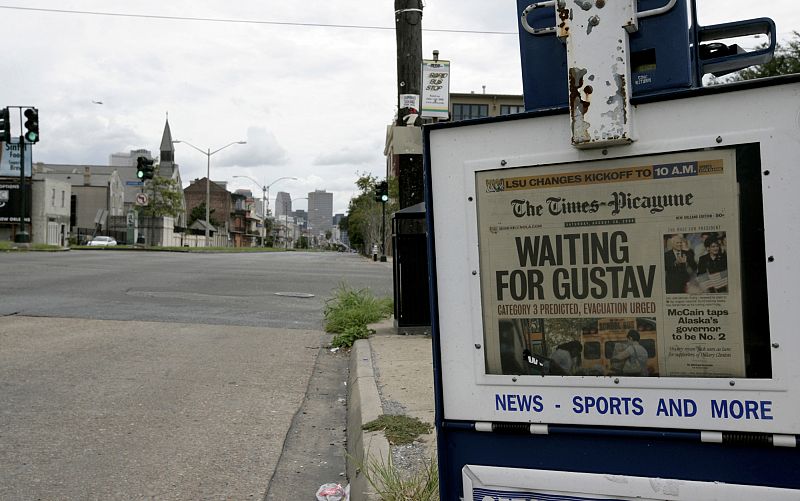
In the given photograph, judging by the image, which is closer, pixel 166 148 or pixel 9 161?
pixel 9 161

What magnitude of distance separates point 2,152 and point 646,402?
258 feet

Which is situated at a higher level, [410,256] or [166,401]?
[410,256]

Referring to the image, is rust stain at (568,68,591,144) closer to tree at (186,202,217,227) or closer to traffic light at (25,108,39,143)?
traffic light at (25,108,39,143)

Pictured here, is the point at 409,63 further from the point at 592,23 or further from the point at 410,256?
the point at 592,23

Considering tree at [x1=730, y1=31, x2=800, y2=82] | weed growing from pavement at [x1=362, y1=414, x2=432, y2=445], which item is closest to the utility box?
weed growing from pavement at [x1=362, y1=414, x2=432, y2=445]

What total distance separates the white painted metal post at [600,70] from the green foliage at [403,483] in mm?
1678

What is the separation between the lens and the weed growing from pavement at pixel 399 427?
416cm

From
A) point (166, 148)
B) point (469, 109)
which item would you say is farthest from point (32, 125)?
point (166, 148)

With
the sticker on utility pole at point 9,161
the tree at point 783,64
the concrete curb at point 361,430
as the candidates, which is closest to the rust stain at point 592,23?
the concrete curb at point 361,430

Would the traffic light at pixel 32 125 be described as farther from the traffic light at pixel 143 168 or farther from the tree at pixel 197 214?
the tree at pixel 197 214

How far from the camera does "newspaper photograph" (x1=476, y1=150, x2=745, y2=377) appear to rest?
2.09m

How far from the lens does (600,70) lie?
2170 millimetres

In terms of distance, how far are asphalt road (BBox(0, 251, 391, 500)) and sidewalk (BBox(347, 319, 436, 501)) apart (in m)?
0.25

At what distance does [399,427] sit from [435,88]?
14.4ft
